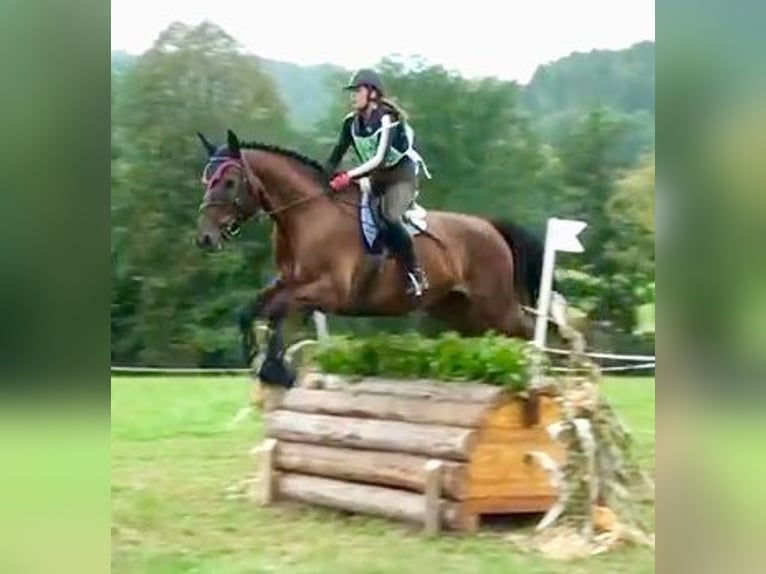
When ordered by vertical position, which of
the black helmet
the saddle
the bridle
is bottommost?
the saddle

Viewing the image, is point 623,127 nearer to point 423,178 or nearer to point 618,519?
point 423,178

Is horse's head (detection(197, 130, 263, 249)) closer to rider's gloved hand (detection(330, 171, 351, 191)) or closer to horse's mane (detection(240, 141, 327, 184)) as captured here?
horse's mane (detection(240, 141, 327, 184))

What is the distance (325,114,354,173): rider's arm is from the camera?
3.73m

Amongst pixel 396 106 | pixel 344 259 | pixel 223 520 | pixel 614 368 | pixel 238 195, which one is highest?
pixel 396 106

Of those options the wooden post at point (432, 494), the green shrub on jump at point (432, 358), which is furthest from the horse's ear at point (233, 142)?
the wooden post at point (432, 494)

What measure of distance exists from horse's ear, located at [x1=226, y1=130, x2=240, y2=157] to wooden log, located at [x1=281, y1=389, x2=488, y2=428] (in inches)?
23.5

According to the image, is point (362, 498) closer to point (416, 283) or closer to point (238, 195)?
point (416, 283)

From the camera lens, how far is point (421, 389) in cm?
377

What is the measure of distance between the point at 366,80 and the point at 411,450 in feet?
2.95

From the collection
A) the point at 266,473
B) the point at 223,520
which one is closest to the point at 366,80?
the point at 266,473

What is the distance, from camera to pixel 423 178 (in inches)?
147

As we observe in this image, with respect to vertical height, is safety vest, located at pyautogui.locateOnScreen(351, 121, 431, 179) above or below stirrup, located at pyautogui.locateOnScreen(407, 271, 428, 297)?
above

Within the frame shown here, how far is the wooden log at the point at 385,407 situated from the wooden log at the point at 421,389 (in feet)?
0.04

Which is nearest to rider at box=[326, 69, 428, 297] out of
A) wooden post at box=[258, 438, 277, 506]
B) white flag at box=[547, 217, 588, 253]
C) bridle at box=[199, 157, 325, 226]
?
bridle at box=[199, 157, 325, 226]
